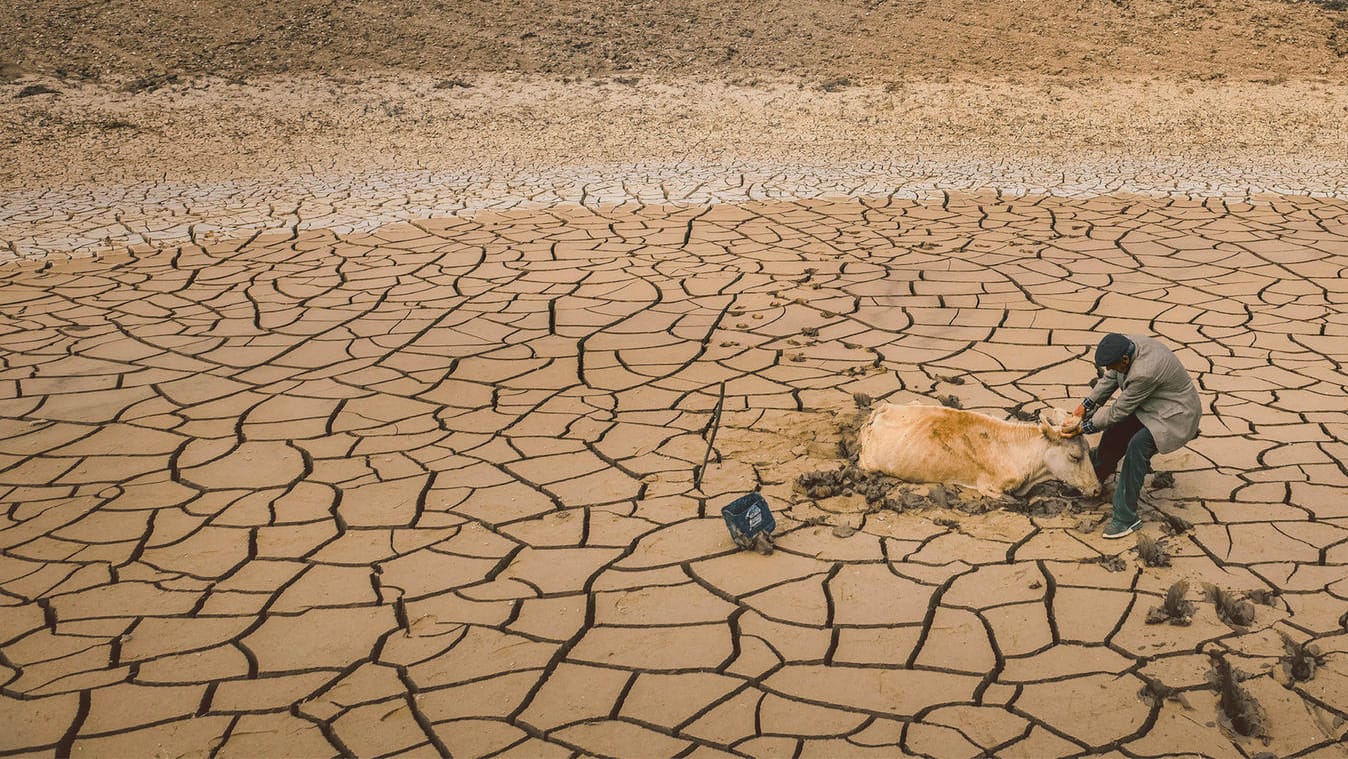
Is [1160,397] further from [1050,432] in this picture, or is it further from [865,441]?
[865,441]

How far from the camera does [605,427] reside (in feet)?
16.6

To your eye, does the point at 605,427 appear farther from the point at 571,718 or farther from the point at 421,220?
the point at 421,220

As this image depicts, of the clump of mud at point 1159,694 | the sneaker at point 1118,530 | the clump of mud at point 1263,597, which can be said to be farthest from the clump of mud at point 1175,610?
the sneaker at point 1118,530

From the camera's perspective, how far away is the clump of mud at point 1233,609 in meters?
3.46

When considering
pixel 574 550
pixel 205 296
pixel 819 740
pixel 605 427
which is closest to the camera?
pixel 819 740

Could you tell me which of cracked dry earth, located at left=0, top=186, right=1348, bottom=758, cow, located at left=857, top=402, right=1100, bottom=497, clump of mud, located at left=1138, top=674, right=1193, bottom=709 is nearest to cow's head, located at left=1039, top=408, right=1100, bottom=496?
cow, located at left=857, top=402, right=1100, bottom=497

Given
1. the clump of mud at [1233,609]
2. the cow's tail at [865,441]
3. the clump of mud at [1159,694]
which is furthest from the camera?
the cow's tail at [865,441]

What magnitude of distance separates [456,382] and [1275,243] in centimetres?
536

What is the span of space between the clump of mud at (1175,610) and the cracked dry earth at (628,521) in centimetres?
3

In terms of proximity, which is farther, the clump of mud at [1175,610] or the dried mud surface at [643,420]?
the clump of mud at [1175,610]

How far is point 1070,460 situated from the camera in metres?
4.21

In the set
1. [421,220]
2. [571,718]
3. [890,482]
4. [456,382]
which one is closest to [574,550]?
[571,718]

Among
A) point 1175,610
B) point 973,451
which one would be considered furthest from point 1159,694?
point 973,451

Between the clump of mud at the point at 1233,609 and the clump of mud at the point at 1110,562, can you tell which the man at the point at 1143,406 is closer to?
the clump of mud at the point at 1110,562
